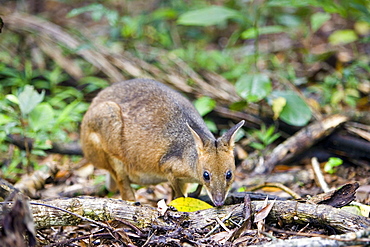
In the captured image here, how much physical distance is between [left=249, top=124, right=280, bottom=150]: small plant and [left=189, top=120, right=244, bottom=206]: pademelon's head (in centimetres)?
175

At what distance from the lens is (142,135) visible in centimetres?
559

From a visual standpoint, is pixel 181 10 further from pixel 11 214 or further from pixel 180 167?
pixel 11 214

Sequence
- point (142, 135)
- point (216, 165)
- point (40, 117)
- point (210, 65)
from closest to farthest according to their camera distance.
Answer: point (216, 165) < point (142, 135) < point (40, 117) < point (210, 65)

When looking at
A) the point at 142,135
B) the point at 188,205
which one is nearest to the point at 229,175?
the point at 188,205

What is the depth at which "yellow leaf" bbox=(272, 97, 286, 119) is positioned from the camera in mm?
6387

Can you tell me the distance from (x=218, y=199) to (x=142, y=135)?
5.70ft

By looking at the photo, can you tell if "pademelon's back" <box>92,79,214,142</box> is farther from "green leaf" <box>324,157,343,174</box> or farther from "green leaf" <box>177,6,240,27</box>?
"green leaf" <box>177,6,240,27</box>

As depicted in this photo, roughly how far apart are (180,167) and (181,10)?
6.24m

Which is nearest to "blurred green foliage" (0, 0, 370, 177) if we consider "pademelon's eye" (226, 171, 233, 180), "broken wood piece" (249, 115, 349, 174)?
"broken wood piece" (249, 115, 349, 174)

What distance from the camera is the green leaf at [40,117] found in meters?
5.82

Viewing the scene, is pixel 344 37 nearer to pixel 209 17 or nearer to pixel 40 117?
pixel 209 17

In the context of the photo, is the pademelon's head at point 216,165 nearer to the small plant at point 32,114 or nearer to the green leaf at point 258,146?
the green leaf at point 258,146

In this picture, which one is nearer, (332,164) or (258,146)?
(332,164)

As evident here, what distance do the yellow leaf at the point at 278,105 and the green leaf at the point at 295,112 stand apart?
0.08 m
